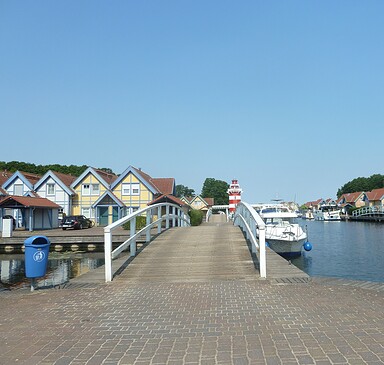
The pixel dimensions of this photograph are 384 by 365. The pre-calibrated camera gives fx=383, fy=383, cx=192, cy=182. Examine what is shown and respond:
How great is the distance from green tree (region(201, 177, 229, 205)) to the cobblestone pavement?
395ft

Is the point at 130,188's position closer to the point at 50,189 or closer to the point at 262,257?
the point at 50,189

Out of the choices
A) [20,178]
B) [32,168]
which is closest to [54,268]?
[20,178]

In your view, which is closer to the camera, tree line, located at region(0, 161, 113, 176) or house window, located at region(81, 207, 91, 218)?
house window, located at region(81, 207, 91, 218)

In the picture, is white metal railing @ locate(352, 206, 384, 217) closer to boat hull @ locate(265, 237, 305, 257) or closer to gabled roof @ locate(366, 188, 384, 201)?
gabled roof @ locate(366, 188, 384, 201)

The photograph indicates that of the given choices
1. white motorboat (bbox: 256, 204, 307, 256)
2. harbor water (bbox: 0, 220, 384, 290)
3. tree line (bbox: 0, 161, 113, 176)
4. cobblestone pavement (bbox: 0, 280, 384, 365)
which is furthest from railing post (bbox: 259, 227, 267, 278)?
tree line (bbox: 0, 161, 113, 176)

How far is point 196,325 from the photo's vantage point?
516 centimetres

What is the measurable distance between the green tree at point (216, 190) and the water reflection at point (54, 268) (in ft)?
353

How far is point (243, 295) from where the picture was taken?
6895 mm

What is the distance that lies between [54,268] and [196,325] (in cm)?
1244

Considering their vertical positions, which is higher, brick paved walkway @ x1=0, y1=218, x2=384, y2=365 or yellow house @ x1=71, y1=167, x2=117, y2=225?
yellow house @ x1=71, y1=167, x2=117, y2=225

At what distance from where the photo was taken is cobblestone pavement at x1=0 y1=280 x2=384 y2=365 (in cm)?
411

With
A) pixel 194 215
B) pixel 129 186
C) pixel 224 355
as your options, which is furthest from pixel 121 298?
pixel 129 186

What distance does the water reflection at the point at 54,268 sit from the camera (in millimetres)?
12461

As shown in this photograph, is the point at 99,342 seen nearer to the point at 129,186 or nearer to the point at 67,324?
the point at 67,324
